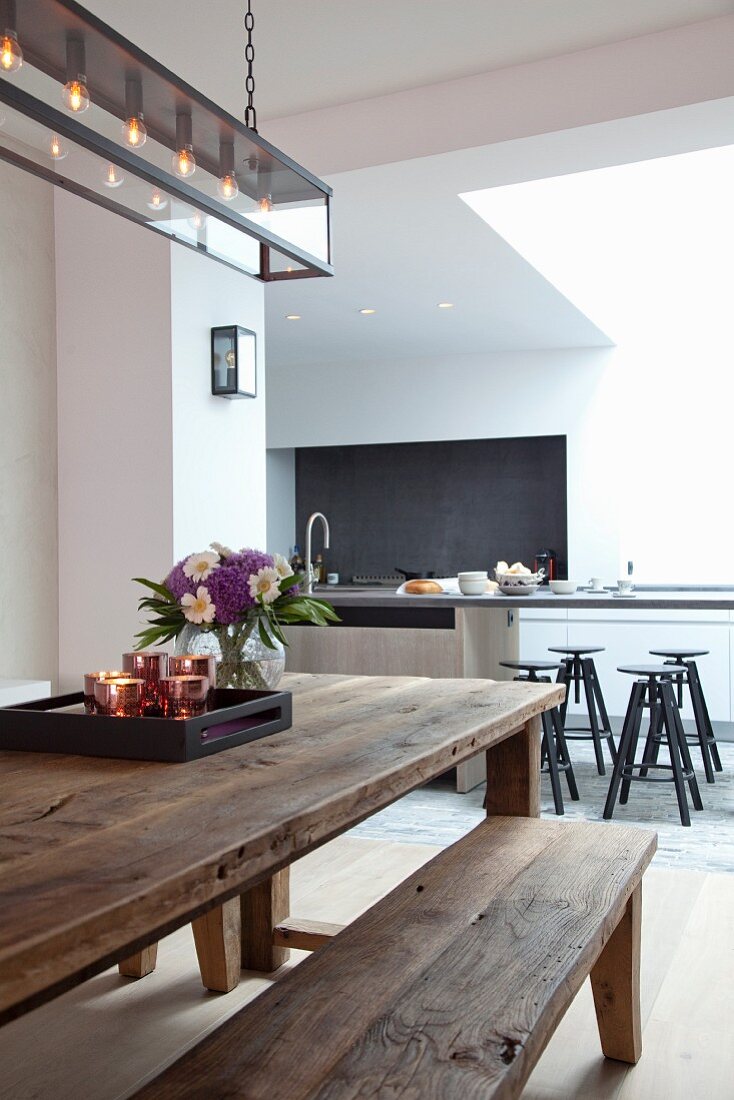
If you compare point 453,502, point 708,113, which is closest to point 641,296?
point 453,502

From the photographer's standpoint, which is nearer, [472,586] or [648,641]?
[472,586]

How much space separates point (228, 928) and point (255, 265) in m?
1.67

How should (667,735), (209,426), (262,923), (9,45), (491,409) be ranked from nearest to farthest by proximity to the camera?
(9,45) → (262,923) → (209,426) → (667,735) → (491,409)

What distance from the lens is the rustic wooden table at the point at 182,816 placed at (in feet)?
3.42

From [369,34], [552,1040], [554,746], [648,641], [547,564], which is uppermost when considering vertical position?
[369,34]

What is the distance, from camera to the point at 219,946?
2.71 meters

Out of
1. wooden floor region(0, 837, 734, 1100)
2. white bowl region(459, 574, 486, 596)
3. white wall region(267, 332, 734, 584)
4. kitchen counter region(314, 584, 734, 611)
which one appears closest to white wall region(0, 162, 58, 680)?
kitchen counter region(314, 584, 734, 611)

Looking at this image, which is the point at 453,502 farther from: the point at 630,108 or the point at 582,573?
the point at 630,108

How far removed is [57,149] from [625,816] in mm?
3682

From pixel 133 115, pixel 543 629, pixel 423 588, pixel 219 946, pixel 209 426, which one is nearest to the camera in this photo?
pixel 133 115

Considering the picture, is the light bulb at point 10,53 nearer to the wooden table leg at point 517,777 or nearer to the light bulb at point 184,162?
the light bulb at point 184,162

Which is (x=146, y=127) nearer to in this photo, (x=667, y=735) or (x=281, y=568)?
(x=281, y=568)

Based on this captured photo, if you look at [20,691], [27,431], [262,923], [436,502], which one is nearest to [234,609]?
[262,923]

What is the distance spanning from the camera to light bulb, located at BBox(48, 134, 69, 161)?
1.95 m
